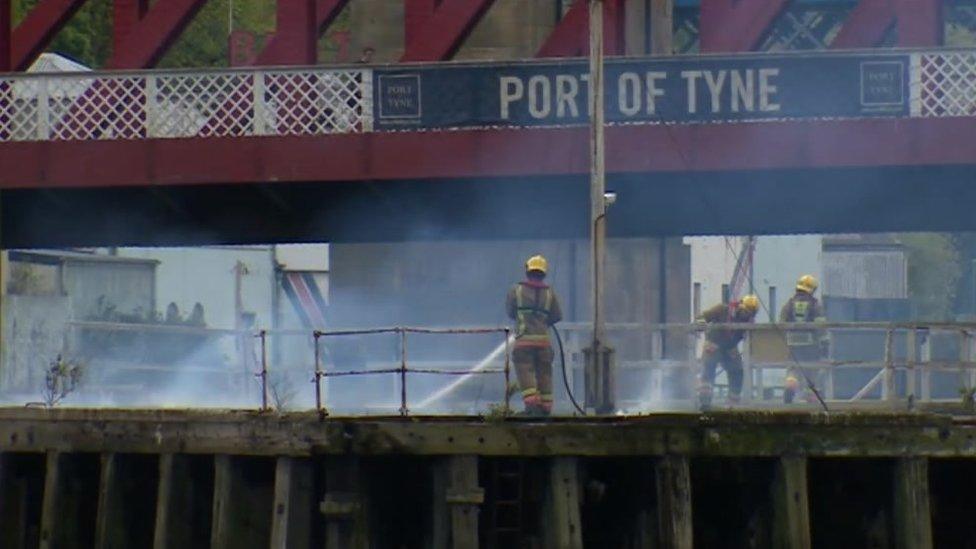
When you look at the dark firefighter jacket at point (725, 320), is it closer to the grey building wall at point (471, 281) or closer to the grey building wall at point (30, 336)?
the grey building wall at point (471, 281)

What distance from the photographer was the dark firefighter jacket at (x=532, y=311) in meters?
23.5

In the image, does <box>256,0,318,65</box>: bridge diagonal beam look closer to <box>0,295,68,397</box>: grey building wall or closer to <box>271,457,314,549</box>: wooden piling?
<box>0,295,68,397</box>: grey building wall

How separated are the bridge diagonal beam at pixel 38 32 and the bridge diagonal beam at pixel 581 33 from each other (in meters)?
6.02

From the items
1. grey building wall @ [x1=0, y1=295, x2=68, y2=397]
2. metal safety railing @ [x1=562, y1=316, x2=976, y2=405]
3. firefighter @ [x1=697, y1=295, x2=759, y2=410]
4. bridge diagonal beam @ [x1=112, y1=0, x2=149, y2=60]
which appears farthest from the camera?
grey building wall @ [x1=0, y1=295, x2=68, y2=397]

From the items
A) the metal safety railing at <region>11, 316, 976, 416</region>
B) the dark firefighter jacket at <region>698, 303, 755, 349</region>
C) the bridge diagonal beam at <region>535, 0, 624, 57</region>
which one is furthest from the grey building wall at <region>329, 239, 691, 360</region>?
the dark firefighter jacket at <region>698, 303, 755, 349</region>

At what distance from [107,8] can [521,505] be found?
49.7 m

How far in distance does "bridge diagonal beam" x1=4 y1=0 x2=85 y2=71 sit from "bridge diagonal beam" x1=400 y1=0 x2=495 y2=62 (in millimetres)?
4427

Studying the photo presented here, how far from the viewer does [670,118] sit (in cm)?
2775

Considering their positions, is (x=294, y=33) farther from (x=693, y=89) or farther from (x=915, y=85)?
(x=915, y=85)

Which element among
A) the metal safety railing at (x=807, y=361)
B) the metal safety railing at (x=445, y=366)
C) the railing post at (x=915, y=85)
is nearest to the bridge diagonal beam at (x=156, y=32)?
the metal safety railing at (x=445, y=366)

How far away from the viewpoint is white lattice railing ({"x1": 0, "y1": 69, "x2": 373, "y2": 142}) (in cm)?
2830

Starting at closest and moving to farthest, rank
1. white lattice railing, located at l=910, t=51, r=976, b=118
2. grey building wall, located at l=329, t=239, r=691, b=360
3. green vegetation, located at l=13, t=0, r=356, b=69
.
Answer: white lattice railing, located at l=910, t=51, r=976, b=118, grey building wall, located at l=329, t=239, r=691, b=360, green vegetation, located at l=13, t=0, r=356, b=69

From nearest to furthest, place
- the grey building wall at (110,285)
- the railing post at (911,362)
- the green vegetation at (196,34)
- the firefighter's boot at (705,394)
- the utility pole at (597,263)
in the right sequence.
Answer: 1. the utility pole at (597,263)
2. the railing post at (911,362)
3. the firefighter's boot at (705,394)
4. the grey building wall at (110,285)
5. the green vegetation at (196,34)

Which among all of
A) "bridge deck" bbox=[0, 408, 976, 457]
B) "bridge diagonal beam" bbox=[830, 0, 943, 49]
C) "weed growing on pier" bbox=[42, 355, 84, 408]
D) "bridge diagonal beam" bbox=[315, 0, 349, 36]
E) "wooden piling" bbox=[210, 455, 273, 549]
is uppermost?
"bridge diagonal beam" bbox=[315, 0, 349, 36]
